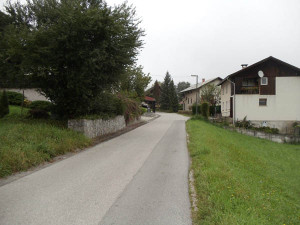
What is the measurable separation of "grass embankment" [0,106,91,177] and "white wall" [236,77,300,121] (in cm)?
2462

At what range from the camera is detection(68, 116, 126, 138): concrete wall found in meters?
12.6

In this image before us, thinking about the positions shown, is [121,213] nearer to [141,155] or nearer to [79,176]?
[79,176]

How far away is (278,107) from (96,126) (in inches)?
1009

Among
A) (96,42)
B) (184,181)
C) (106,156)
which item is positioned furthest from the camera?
(96,42)

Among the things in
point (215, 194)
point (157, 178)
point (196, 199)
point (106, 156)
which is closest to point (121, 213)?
point (196, 199)

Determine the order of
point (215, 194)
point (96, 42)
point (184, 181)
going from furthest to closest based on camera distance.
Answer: point (96, 42) → point (184, 181) → point (215, 194)

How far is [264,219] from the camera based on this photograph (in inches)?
158

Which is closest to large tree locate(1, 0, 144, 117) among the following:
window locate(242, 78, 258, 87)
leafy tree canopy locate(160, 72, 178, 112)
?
window locate(242, 78, 258, 87)

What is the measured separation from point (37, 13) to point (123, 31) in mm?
4927

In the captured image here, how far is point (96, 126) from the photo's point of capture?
14.5 metres

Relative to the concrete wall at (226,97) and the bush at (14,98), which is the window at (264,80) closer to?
the concrete wall at (226,97)

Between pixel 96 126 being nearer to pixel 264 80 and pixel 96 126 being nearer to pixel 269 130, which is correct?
pixel 269 130

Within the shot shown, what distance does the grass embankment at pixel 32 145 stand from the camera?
280 inches

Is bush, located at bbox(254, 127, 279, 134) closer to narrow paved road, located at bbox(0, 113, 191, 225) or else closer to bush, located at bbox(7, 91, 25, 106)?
narrow paved road, located at bbox(0, 113, 191, 225)
